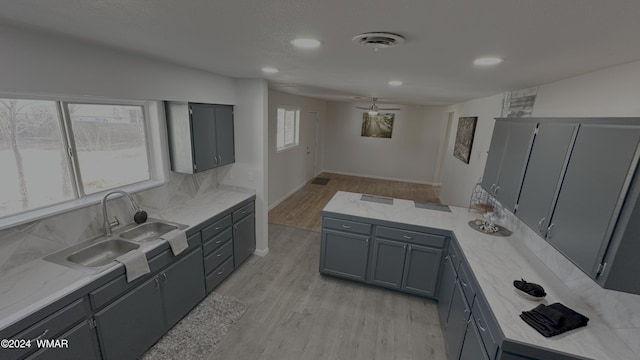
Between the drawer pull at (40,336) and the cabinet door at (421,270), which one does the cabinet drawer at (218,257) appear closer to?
the drawer pull at (40,336)

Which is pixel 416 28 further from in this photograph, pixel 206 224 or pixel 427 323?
pixel 427 323

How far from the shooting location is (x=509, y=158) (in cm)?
213

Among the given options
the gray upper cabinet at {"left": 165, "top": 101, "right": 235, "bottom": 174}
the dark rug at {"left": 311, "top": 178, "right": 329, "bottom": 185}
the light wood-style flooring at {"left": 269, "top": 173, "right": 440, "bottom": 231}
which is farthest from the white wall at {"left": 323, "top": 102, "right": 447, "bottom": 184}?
the gray upper cabinet at {"left": 165, "top": 101, "right": 235, "bottom": 174}

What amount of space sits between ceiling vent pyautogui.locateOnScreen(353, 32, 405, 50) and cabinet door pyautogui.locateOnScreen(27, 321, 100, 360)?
239 centimetres

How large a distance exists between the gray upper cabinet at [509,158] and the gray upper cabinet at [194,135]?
2970mm

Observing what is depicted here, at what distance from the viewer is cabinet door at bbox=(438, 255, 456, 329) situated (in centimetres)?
242

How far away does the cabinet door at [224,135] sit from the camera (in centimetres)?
318

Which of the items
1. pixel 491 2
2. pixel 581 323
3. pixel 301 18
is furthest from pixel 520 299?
pixel 301 18

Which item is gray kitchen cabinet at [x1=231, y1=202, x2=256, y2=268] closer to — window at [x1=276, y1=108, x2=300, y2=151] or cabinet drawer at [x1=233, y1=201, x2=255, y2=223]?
cabinet drawer at [x1=233, y1=201, x2=255, y2=223]

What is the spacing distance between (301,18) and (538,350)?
1928 mm

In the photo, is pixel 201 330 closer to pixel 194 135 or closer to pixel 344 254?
pixel 344 254

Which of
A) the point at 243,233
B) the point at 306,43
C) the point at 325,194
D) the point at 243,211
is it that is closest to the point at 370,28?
the point at 306,43

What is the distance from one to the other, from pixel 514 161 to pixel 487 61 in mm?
853

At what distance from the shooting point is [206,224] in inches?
107
